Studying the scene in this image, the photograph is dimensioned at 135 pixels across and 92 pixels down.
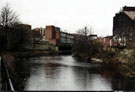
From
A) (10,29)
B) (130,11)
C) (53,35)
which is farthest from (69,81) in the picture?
(53,35)

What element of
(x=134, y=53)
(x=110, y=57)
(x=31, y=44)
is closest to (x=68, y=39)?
(x=31, y=44)

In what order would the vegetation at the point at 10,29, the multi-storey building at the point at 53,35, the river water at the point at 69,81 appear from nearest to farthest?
the river water at the point at 69,81 < the vegetation at the point at 10,29 < the multi-storey building at the point at 53,35

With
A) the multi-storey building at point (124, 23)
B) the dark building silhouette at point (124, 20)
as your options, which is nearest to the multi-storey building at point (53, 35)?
the dark building silhouette at point (124, 20)

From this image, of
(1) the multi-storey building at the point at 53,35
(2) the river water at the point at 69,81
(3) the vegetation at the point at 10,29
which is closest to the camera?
(2) the river water at the point at 69,81

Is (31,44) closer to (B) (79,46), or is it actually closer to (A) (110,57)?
(B) (79,46)

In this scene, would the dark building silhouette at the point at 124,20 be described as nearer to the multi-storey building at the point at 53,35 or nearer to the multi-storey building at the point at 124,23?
the multi-storey building at the point at 124,23

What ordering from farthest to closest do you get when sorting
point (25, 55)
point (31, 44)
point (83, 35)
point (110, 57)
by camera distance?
point (31, 44) < point (83, 35) < point (25, 55) < point (110, 57)

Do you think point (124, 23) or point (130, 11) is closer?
point (124, 23)

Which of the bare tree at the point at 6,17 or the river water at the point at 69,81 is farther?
the bare tree at the point at 6,17

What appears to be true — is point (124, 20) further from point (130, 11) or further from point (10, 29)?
point (10, 29)

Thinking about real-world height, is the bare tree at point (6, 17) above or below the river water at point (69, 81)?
above

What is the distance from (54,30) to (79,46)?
5374 centimetres

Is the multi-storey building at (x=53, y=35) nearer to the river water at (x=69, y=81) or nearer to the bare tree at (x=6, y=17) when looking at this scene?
the bare tree at (x=6, y=17)

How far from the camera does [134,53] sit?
31766 mm
